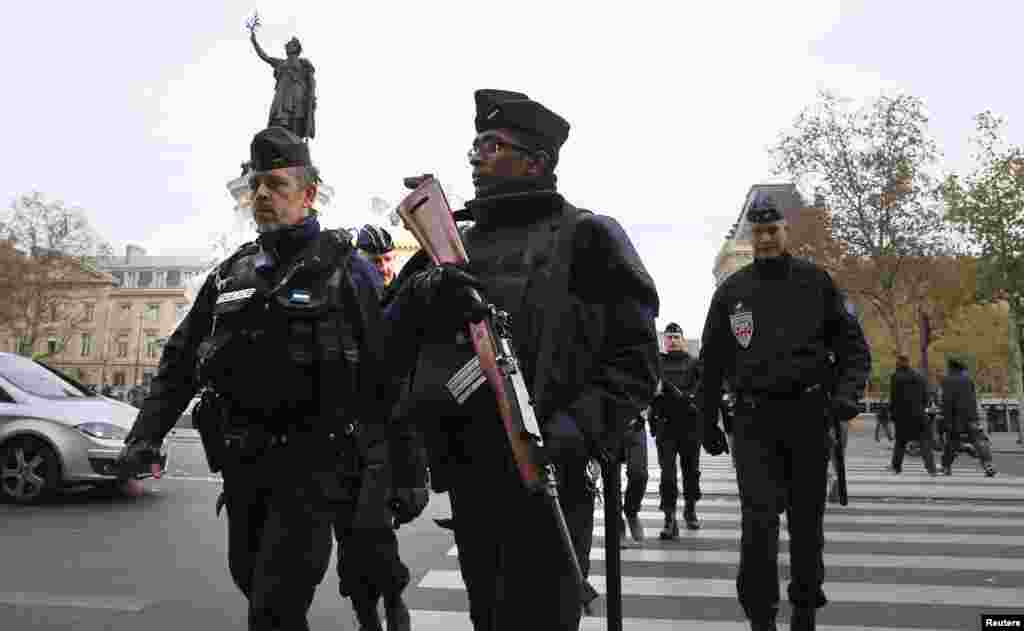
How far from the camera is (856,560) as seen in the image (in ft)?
20.4

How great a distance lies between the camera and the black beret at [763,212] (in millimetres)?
4281

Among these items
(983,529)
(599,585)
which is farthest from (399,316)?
(983,529)

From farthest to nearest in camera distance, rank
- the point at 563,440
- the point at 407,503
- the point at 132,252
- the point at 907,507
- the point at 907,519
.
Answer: the point at 132,252
the point at 907,507
the point at 907,519
the point at 407,503
the point at 563,440

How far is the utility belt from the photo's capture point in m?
3.97

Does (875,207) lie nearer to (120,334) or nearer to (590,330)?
(590,330)

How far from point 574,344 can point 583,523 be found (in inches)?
19.4

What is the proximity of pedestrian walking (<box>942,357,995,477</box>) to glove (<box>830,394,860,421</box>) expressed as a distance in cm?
1014

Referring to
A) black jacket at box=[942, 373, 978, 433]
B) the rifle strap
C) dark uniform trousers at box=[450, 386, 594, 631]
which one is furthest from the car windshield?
black jacket at box=[942, 373, 978, 433]

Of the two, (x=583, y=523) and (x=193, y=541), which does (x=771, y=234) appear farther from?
(x=193, y=541)

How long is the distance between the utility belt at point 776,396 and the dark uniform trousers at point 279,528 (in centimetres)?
222

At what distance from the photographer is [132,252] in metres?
99.2

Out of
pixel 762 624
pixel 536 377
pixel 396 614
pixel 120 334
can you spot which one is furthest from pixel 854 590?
pixel 120 334

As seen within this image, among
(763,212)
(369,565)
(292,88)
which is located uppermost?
(292,88)

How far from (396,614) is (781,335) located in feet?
7.61
